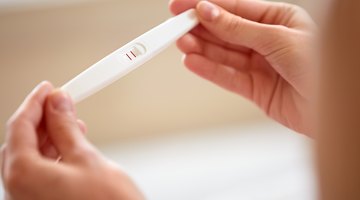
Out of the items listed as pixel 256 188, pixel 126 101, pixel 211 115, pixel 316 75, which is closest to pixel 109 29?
pixel 126 101

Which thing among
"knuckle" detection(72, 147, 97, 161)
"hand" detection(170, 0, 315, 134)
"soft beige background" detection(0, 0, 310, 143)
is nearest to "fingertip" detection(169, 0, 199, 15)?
"hand" detection(170, 0, 315, 134)

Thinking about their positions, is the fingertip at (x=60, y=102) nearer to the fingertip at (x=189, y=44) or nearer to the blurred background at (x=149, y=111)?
Result: the fingertip at (x=189, y=44)

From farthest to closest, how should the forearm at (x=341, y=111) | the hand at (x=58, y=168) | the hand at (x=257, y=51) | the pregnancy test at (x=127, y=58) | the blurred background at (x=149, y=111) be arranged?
the blurred background at (x=149, y=111) → the hand at (x=257, y=51) → the pregnancy test at (x=127, y=58) → the hand at (x=58, y=168) → the forearm at (x=341, y=111)

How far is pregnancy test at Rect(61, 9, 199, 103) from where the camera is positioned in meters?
0.52

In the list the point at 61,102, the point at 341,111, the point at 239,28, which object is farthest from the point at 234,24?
the point at 341,111

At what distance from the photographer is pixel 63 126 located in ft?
1.40

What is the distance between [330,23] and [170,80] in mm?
747

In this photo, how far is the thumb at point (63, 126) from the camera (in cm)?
41

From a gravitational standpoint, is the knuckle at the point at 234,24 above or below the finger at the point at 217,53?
above

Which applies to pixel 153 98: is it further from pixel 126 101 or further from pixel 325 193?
pixel 325 193

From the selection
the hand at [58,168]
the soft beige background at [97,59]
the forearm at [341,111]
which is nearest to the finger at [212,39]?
the soft beige background at [97,59]

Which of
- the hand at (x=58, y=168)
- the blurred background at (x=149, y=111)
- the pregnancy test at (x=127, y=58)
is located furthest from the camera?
the blurred background at (x=149, y=111)

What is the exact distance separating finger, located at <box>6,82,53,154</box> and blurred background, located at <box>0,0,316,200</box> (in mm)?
411

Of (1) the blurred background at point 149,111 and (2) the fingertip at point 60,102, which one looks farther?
(1) the blurred background at point 149,111
